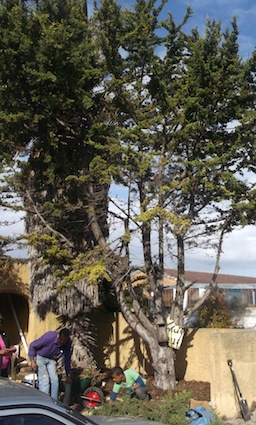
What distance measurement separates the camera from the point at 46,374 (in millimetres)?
7527

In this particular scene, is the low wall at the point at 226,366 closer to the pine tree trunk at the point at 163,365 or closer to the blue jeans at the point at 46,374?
the pine tree trunk at the point at 163,365

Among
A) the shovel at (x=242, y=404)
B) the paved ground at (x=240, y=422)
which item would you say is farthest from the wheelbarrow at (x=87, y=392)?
the shovel at (x=242, y=404)

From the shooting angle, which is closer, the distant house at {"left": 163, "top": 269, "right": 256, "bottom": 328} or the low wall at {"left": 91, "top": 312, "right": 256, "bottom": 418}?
the low wall at {"left": 91, "top": 312, "right": 256, "bottom": 418}

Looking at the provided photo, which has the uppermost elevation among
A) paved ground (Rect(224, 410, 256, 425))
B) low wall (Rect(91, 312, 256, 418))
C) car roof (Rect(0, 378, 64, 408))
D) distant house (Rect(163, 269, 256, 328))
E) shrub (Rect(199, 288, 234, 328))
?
distant house (Rect(163, 269, 256, 328))

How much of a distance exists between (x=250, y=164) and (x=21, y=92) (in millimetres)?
5006

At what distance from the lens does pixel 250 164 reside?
34.6ft

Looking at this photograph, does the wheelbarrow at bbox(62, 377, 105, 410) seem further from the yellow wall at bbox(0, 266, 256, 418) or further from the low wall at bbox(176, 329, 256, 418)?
the low wall at bbox(176, 329, 256, 418)

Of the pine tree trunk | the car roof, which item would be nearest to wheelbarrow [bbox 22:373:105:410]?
the pine tree trunk

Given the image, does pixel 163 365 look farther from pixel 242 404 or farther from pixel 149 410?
pixel 149 410

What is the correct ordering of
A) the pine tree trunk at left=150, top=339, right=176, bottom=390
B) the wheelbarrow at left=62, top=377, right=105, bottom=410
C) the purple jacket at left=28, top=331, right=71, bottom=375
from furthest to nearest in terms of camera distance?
the pine tree trunk at left=150, top=339, right=176, bottom=390
the wheelbarrow at left=62, top=377, right=105, bottom=410
the purple jacket at left=28, top=331, right=71, bottom=375

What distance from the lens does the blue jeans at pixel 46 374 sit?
7469mm

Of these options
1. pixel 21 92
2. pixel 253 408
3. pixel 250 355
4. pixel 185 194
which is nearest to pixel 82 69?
pixel 21 92

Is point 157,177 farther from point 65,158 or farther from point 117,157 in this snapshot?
point 65,158

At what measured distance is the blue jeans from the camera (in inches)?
294
